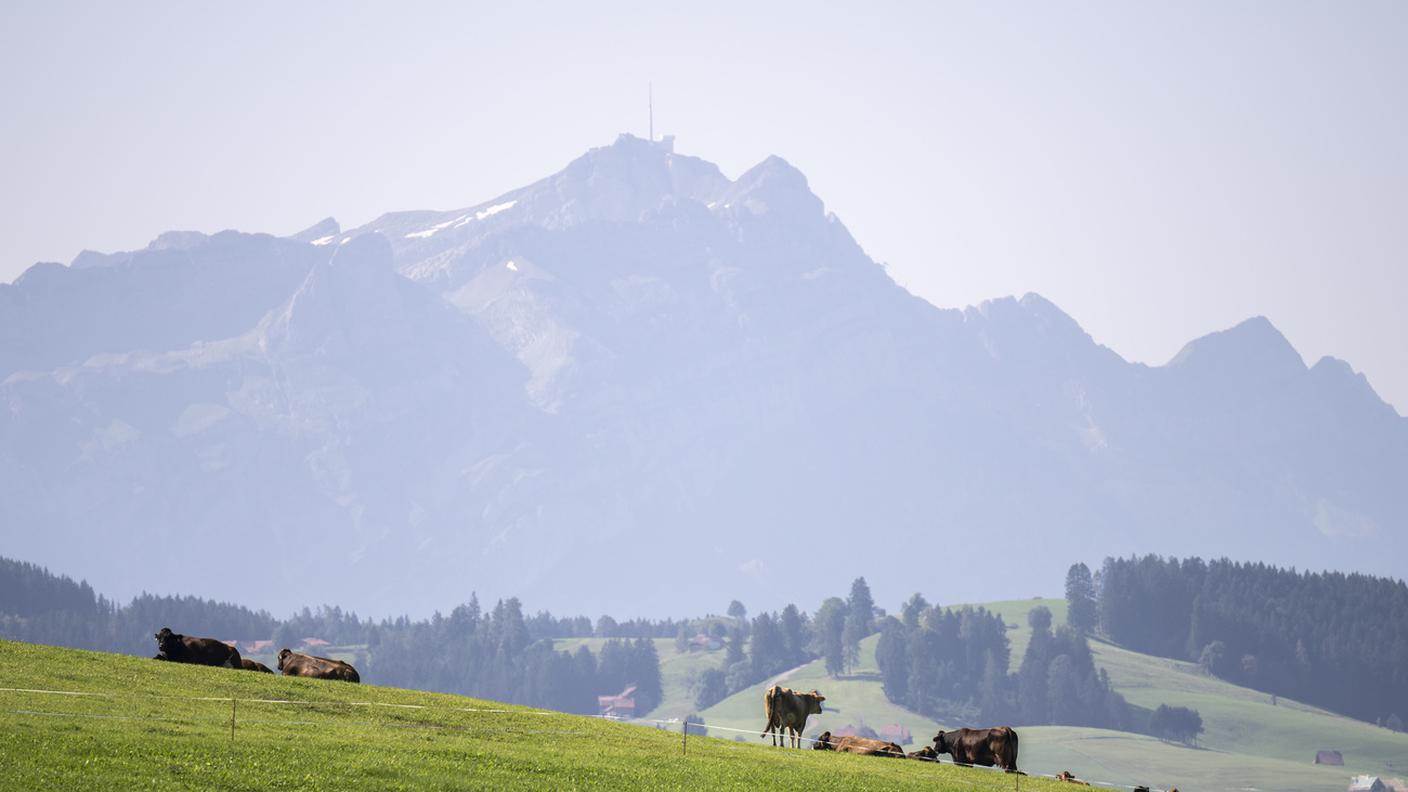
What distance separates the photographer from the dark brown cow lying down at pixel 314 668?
67438mm

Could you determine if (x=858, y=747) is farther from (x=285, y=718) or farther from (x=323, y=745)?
(x=323, y=745)

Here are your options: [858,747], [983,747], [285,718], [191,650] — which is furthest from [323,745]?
[983,747]

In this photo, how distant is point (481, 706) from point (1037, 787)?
19.7 m

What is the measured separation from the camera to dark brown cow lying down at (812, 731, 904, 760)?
6412 centimetres

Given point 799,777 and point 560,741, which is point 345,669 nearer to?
point 560,741

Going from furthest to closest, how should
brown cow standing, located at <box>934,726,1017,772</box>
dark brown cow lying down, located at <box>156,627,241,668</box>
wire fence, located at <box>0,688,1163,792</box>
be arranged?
dark brown cow lying down, located at <box>156,627,241,668</box>, brown cow standing, located at <box>934,726,1017,772</box>, wire fence, located at <box>0,688,1163,792</box>

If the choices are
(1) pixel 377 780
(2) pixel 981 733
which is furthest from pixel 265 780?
(2) pixel 981 733

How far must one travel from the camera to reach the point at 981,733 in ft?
214

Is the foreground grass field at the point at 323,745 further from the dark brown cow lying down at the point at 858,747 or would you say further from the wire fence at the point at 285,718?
the dark brown cow lying down at the point at 858,747

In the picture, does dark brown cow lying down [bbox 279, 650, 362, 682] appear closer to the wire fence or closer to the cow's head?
the cow's head

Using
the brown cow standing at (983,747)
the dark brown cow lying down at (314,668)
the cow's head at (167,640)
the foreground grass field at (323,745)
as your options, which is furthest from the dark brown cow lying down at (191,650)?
the brown cow standing at (983,747)

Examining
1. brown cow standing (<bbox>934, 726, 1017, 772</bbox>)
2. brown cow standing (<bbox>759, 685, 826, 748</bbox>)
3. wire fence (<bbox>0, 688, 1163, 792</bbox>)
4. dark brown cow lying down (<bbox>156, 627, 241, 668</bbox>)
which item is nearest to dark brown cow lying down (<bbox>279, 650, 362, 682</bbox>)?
dark brown cow lying down (<bbox>156, 627, 241, 668</bbox>)

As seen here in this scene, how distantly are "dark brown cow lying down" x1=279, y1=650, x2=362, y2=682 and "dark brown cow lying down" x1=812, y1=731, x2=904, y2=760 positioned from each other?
18.5 m

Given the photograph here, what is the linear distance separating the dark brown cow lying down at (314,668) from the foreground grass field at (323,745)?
5.28 metres
